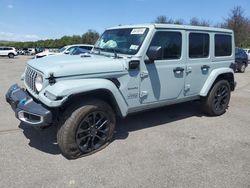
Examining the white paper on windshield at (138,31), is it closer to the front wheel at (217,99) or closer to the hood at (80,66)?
the hood at (80,66)

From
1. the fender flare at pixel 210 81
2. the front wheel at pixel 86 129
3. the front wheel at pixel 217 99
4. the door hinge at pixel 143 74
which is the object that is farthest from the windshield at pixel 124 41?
the front wheel at pixel 217 99

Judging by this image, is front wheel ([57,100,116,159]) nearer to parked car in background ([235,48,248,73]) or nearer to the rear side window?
the rear side window

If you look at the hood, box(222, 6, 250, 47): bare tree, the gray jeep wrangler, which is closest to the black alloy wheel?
the gray jeep wrangler

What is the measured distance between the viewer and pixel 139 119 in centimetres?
616

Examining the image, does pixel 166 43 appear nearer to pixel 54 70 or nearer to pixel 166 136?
pixel 166 136

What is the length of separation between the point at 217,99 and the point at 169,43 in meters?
2.17

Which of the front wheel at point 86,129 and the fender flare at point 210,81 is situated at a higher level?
the fender flare at point 210,81

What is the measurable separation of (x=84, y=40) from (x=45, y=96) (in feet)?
158

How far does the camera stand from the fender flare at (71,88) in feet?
12.4

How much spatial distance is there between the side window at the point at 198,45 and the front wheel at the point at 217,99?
88 centimetres

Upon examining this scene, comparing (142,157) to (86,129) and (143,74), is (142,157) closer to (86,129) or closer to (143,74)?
(86,129)

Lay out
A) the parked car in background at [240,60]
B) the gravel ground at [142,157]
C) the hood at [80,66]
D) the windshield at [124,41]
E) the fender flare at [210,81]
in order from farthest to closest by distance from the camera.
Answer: the parked car in background at [240,60], the fender flare at [210,81], the windshield at [124,41], the hood at [80,66], the gravel ground at [142,157]

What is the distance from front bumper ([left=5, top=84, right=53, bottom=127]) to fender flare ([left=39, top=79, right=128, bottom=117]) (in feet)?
0.49

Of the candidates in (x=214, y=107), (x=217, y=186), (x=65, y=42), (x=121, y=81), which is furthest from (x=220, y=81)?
(x=65, y=42)
